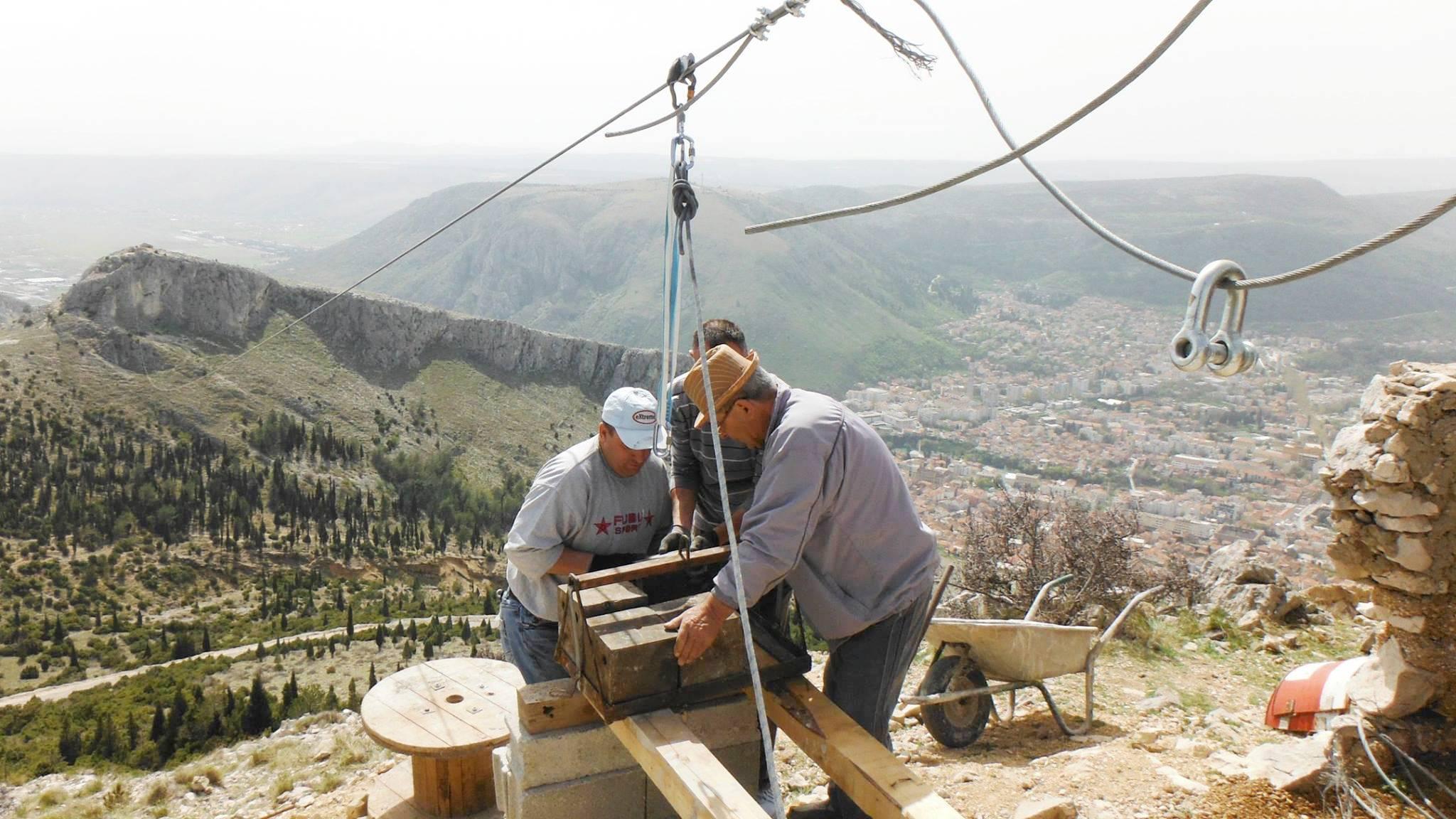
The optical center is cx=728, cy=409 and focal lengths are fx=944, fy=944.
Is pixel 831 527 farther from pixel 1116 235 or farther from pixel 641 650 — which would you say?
pixel 1116 235

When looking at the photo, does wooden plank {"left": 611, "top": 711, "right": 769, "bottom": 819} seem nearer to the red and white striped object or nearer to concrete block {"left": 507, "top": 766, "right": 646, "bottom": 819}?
concrete block {"left": 507, "top": 766, "right": 646, "bottom": 819}

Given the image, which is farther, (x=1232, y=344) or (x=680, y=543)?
(x=680, y=543)

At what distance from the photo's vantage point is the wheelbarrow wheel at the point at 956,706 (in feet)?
19.9

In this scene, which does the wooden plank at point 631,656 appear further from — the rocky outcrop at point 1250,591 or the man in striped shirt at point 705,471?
the rocky outcrop at point 1250,591

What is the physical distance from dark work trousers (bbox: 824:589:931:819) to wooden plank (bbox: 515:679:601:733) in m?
0.97

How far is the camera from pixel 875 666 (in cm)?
366

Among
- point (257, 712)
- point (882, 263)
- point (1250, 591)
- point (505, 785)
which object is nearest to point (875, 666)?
point (505, 785)

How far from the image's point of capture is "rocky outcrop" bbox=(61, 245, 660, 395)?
215ft

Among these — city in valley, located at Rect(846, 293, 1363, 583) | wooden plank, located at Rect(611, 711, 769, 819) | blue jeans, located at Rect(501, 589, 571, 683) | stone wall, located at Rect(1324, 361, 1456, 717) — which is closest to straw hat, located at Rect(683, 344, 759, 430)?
wooden plank, located at Rect(611, 711, 769, 819)

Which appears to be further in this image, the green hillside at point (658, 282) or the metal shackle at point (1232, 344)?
the green hillside at point (658, 282)

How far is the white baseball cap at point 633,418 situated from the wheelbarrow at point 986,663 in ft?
8.83

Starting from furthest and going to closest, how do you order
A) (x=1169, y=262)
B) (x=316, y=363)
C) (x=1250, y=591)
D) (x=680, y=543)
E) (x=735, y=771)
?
(x=316, y=363) → (x=1250, y=591) → (x=735, y=771) → (x=680, y=543) → (x=1169, y=262)

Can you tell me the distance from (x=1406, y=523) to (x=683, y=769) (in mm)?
4185

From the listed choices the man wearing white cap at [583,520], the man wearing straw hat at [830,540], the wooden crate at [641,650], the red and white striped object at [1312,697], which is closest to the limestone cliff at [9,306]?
the man wearing white cap at [583,520]
